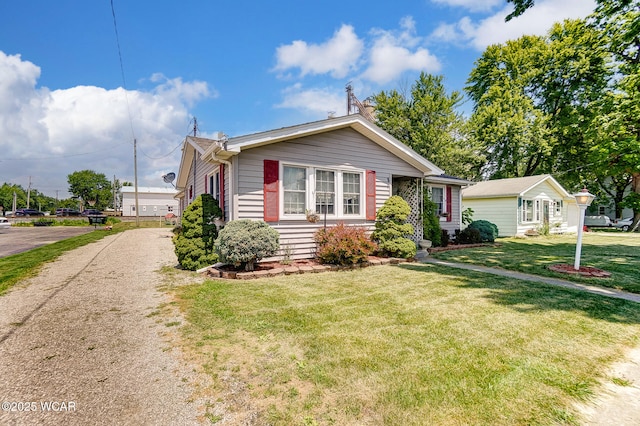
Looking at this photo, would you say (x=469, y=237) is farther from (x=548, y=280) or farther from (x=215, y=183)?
(x=215, y=183)

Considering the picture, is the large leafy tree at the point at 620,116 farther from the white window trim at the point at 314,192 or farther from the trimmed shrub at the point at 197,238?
the trimmed shrub at the point at 197,238

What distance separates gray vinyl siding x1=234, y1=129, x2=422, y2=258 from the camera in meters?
7.55

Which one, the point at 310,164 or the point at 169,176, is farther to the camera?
the point at 169,176

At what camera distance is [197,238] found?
299 inches

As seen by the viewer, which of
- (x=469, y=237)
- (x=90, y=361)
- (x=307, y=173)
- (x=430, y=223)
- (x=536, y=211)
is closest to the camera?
(x=90, y=361)

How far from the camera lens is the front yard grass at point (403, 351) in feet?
7.39

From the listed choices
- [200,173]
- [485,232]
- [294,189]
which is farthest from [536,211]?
[200,173]

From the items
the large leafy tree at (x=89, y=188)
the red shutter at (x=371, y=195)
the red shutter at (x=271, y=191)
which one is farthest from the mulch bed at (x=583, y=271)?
the large leafy tree at (x=89, y=188)

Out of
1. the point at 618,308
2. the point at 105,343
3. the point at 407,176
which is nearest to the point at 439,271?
the point at 618,308

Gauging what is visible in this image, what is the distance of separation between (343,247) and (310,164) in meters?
2.64

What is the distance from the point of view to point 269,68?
14508mm

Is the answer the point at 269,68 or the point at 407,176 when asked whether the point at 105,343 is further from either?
the point at 269,68

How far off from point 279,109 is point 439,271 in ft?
46.7

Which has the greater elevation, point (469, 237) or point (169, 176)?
point (169, 176)
